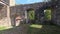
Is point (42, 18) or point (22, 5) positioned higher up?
point (22, 5)

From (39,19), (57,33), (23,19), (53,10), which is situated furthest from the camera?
(23,19)

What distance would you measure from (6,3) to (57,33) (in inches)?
302

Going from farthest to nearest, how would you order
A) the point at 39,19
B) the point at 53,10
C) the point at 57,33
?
the point at 39,19 < the point at 53,10 < the point at 57,33

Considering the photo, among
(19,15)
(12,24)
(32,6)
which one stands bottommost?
(12,24)

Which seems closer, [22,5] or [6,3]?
[22,5]

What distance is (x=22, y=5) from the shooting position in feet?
41.1

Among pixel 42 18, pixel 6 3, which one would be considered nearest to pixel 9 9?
pixel 6 3

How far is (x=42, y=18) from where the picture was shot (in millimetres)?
11812

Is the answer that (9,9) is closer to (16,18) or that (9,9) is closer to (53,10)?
(16,18)

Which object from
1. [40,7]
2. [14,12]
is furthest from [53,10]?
[14,12]

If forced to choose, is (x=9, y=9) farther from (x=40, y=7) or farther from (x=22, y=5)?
(x=40, y=7)

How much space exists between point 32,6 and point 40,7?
2.42 ft

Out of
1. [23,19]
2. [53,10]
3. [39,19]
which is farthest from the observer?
[23,19]

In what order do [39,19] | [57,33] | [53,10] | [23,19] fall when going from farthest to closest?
1. [23,19]
2. [39,19]
3. [53,10]
4. [57,33]
